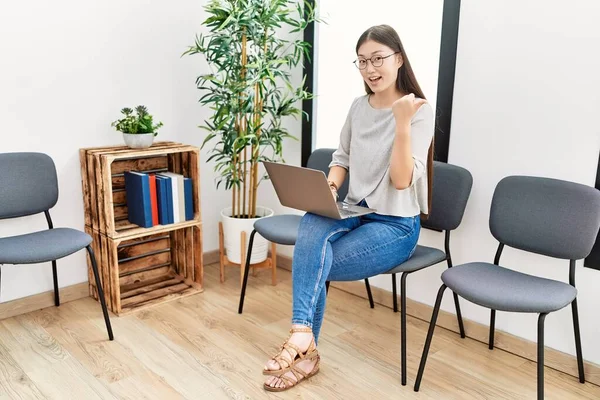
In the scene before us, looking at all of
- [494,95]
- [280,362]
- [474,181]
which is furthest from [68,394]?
[494,95]

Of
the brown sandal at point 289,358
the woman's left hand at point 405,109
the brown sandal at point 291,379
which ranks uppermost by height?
the woman's left hand at point 405,109

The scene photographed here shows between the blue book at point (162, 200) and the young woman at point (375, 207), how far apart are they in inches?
36.5

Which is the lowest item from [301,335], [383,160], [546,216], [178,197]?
[301,335]

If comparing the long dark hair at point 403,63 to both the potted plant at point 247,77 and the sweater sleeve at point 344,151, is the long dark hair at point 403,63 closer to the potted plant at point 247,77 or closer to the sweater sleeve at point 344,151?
the sweater sleeve at point 344,151

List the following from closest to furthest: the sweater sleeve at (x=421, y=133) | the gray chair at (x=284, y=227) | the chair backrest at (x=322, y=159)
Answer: the sweater sleeve at (x=421, y=133) < the gray chair at (x=284, y=227) < the chair backrest at (x=322, y=159)

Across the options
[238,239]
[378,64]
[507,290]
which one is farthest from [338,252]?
[238,239]

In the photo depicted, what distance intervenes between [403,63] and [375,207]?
1.80ft

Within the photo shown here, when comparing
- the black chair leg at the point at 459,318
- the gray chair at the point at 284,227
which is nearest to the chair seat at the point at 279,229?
the gray chair at the point at 284,227

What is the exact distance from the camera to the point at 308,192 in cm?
192

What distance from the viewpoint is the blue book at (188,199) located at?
2768mm

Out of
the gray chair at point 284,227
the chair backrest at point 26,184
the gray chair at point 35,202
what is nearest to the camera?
the gray chair at point 35,202

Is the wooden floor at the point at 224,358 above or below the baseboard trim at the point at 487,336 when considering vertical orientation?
below

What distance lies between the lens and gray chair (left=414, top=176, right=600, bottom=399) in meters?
1.76

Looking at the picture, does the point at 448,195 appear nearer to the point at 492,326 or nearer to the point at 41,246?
the point at 492,326
